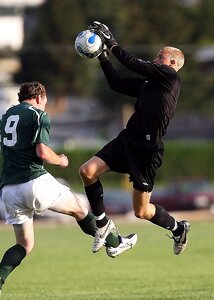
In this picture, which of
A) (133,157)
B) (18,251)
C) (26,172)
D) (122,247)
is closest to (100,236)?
(122,247)

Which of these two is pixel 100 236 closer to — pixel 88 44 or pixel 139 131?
pixel 139 131

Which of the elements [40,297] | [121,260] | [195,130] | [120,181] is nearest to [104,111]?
[195,130]

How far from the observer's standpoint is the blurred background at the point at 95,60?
75500 millimetres

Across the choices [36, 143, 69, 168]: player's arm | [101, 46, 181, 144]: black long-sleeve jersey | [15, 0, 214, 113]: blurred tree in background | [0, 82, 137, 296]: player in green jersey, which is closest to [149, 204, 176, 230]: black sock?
[101, 46, 181, 144]: black long-sleeve jersey

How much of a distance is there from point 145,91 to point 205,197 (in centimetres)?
2626

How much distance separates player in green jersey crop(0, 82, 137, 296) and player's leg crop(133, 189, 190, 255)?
3.62ft

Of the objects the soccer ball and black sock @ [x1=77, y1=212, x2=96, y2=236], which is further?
black sock @ [x1=77, y1=212, x2=96, y2=236]

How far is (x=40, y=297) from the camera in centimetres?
1383

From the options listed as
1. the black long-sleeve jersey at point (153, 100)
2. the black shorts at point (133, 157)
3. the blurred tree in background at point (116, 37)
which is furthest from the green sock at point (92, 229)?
the blurred tree in background at point (116, 37)

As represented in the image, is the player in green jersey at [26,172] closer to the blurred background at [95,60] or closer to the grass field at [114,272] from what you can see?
the grass field at [114,272]

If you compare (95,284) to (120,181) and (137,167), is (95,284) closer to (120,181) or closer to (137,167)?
(137,167)

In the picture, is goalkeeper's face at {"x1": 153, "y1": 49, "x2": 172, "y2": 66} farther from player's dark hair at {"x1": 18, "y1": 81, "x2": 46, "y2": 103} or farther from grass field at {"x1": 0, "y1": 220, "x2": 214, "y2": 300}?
grass field at {"x1": 0, "y1": 220, "x2": 214, "y2": 300}

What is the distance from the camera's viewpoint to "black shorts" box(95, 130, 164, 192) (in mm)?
13117

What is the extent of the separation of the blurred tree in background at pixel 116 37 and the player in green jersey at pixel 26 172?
57.3 metres
